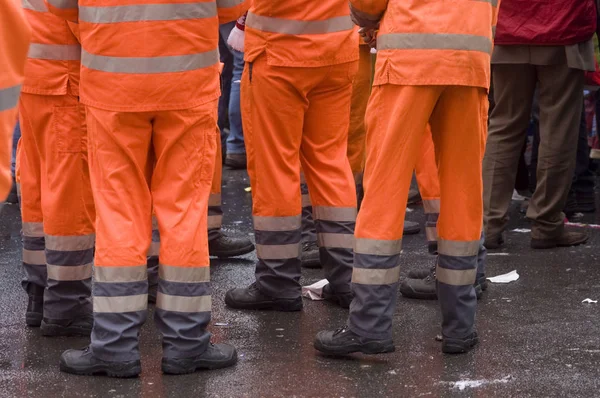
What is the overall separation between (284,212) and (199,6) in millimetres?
1374

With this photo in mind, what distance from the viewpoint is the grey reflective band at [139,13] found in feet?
14.7

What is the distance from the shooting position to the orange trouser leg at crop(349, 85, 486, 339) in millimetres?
4727

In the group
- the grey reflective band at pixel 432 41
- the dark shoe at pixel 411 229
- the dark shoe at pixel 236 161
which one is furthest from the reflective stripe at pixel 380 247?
the dark shoe at pixel 236 161

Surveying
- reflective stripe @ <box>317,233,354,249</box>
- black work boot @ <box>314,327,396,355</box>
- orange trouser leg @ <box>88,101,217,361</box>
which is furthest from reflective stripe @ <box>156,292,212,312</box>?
reflective stripe @ <box>317,233,354,249</box>

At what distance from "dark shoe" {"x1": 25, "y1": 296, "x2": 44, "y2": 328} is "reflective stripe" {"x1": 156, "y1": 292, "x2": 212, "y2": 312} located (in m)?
0.93

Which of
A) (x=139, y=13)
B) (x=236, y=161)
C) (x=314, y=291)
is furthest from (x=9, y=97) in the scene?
(x=236, y=161)

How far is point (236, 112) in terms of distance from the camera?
10078mm

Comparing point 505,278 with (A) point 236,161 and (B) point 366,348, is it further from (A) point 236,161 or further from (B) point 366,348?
(A) point 236,161

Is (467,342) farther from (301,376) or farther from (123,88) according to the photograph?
(123,88)

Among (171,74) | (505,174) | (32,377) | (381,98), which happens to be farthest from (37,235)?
(505,174)

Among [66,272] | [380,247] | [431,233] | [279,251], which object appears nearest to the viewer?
[380,247]

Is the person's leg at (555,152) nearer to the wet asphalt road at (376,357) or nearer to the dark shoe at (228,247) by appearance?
the wet asphalt road at (376,357)

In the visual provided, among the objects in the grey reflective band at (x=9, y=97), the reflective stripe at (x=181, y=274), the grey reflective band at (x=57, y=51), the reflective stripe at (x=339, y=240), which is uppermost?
the grey reflective band at (x=9, y=97)

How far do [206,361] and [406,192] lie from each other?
3.50 ft
